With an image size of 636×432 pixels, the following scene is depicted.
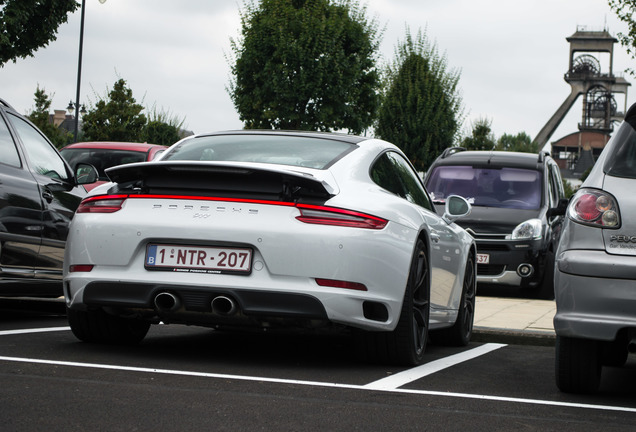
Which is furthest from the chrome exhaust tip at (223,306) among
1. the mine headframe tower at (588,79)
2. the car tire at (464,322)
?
the mine headframe tower at (588,79)

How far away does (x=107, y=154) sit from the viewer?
13.5 meters

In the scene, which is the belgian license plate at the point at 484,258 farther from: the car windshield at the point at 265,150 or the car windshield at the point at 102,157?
the car windshield at the point at 265,150

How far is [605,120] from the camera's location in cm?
15738

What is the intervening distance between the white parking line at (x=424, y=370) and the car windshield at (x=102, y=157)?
6813mm

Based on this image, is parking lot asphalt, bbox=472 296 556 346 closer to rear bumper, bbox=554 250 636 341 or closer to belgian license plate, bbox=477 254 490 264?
belgian license plate, bbox=477 254 490 264

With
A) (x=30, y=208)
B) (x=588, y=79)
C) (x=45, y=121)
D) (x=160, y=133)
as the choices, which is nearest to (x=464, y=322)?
(x=30, y=208)

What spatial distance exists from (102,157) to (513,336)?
7171 mm

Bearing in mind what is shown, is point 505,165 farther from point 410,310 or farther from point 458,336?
point 410,310

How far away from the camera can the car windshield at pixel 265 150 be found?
19.8ft

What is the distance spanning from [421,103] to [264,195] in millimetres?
40903

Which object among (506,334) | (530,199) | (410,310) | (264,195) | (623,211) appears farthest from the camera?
(530,199)

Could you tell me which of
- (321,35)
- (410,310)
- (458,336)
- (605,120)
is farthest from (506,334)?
(605,120)

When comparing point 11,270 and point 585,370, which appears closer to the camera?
point 585,370

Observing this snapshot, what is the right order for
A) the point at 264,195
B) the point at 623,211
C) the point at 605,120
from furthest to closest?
the point at 605,120, the point at 264,195, the point at 623,211
